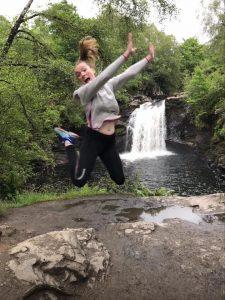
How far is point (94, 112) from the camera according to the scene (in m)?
4.77

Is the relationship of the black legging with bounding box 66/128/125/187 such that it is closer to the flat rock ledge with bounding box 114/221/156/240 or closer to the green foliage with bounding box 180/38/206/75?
the flat rock ledge with bounding box 114/221/156/240

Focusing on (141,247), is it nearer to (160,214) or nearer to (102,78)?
(160,214)

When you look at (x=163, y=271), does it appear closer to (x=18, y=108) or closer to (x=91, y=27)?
(x=18, y=108)

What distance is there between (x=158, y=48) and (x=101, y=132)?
2028 inches

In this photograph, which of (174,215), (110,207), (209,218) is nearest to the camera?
(209,218)

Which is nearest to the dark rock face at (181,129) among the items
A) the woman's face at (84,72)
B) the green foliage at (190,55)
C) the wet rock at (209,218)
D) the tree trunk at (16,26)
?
the wet rock at (209,218)

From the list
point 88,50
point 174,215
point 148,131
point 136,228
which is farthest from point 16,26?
point 148,131

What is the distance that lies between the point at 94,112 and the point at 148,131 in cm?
3383

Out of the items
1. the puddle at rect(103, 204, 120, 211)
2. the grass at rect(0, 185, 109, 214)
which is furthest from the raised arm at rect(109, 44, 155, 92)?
the grass at rect(0, 185, 109, 214)

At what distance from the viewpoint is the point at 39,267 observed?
9508 millimetres

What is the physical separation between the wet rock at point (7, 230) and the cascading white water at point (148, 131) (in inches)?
927

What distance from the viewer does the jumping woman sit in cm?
471

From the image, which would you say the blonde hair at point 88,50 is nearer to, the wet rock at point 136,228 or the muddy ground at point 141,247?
the muddy ground at point 141,247

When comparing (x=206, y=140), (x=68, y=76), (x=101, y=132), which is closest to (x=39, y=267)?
(x=101, y=132)
